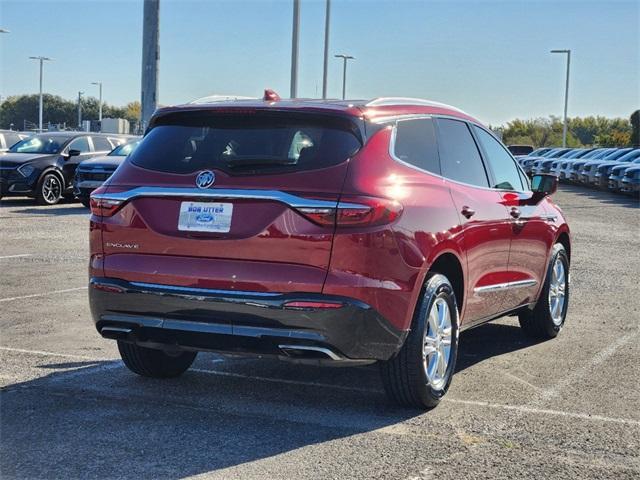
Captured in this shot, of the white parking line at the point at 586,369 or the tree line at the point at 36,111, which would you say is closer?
the white parking line at the point at 586,369

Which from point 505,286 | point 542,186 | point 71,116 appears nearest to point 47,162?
point 542,186

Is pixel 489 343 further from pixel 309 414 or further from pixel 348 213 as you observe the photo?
pixel 348 213

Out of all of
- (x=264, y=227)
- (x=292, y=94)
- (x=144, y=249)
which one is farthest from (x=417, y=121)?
(x=292, y=94)

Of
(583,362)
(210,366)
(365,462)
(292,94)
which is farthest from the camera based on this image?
(292,94)

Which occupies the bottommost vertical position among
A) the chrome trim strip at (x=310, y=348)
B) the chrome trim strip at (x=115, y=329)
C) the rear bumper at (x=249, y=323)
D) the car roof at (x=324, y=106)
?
the chrome trim strip at (x=115, y=329)

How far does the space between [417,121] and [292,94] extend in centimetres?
2606

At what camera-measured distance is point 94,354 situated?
6.95 meters

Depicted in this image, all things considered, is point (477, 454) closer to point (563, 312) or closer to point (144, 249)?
point (144, 249)

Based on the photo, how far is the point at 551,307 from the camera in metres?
7.96

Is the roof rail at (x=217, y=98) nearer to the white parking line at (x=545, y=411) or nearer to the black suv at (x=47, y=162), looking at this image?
the white parking line at (x=545, y=411)

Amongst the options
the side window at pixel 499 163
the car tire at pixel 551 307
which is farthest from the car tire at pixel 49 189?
the side window at pixel 499 163

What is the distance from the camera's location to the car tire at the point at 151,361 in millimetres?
6121

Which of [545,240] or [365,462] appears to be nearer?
[365,462]

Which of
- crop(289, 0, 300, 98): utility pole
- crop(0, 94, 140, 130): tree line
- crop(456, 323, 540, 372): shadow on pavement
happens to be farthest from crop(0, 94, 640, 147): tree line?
crop(456, 323, 540, 372): shadow on pavement
